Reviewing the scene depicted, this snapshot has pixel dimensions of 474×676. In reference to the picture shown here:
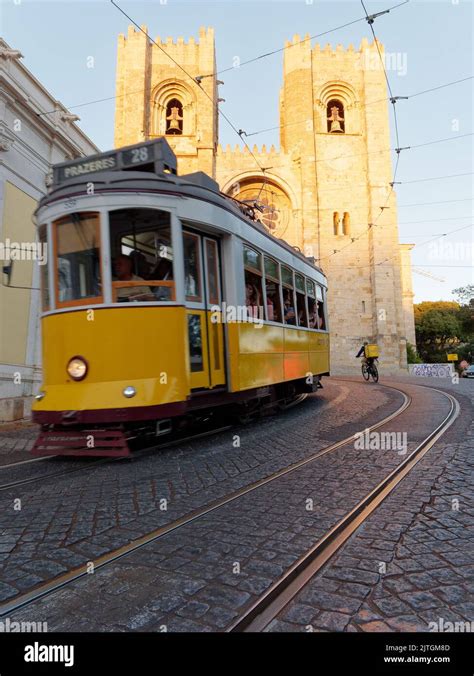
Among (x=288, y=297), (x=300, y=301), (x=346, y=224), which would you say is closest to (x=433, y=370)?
(x=346, y=224)

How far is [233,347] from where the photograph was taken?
18.9 ft

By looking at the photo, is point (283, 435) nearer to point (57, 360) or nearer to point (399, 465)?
point (399, 465)

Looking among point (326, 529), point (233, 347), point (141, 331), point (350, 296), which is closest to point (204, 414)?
point (233, 347)

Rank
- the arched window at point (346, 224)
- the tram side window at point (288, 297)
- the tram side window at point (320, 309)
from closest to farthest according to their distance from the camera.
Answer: the tram side window at point (288, 297)
the tram side window at point (320, 309)
the arched window at point (346, 224)

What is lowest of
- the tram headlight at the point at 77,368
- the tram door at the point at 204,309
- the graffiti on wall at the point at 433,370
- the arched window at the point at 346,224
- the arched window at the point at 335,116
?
the graffiti on wall at the point at 433,370

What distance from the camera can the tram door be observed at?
5234 mm

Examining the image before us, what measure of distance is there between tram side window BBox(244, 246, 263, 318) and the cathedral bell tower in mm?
28079

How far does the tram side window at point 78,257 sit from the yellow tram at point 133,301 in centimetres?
1

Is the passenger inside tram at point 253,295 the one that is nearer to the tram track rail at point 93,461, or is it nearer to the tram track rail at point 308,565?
the tram track rail at point 93,461

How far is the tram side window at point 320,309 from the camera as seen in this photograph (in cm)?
1021

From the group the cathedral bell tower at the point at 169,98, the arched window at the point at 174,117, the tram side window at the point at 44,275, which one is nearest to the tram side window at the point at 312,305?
the tram side window at the point at 44,275

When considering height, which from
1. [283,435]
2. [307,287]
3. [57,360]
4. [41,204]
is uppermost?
[41,204]

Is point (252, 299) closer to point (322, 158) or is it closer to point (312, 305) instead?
Answer: point (312, 305)

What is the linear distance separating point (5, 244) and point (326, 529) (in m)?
9.32
